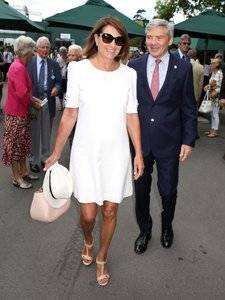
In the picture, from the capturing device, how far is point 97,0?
11914 millimetres

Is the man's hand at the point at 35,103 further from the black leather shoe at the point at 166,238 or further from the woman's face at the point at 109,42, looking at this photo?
the woman's face at the point at 109,42

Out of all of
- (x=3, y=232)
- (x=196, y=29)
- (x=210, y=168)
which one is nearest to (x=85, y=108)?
(x=3, y=232)

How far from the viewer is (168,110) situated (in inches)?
141

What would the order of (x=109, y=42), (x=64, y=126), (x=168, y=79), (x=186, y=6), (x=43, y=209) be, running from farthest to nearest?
1. (x=186, y=6)
2. (x=168, y=79)
3. (x=43, y=209)
4. (x=64, y=126)
5. (x=109, y=42)

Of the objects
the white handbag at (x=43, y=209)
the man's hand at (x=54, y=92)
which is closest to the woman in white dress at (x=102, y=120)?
the white handbag at (x=43, y=209)

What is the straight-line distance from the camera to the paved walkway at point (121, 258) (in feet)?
10.8

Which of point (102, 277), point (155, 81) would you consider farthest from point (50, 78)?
point (102, 277)

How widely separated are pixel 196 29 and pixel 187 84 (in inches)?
308

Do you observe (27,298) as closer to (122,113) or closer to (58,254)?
(58,254)

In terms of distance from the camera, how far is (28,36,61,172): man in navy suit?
626cm

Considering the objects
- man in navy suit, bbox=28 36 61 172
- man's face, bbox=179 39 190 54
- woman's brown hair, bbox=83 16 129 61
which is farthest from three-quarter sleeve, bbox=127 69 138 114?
man's face, bbox=179 39 190 54

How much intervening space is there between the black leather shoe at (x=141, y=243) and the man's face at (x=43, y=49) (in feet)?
10.8

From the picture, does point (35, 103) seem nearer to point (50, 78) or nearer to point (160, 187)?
point (50, 78)

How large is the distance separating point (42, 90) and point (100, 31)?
11.5 ft
